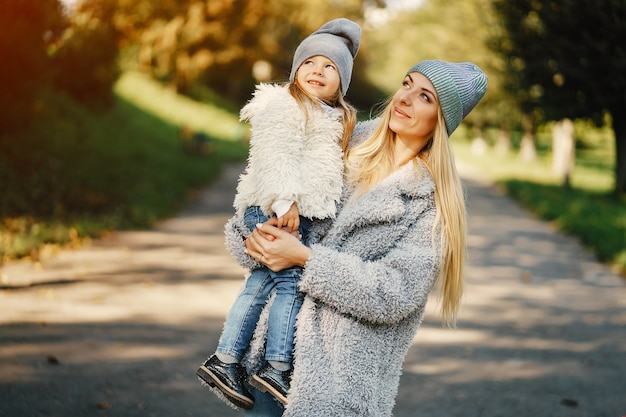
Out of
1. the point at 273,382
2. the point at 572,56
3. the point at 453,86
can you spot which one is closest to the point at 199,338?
the point at 273,382

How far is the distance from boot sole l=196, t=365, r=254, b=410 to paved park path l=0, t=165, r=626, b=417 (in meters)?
1.32

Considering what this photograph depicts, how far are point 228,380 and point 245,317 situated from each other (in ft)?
0.72

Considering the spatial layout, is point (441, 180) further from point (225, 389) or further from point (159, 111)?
point (159, 111)

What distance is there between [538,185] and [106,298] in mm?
15351

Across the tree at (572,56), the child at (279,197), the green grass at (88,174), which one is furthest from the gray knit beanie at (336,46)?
the tree at (572,56)

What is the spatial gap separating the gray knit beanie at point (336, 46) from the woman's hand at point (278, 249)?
698mm

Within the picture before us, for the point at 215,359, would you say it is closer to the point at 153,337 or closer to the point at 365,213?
the point at 365,213

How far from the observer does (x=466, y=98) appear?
2566mm

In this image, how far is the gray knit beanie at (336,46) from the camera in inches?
113

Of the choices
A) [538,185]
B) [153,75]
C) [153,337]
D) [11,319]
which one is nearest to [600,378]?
[153,337]

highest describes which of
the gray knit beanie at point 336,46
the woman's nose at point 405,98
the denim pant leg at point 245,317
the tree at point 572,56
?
the tree at point 572,56

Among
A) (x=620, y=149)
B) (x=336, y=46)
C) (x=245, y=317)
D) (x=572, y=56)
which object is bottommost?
(x=245, y=317)

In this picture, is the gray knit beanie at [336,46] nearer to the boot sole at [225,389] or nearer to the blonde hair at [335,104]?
the blonde hair at [335,104]

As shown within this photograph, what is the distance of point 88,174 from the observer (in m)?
14.4
